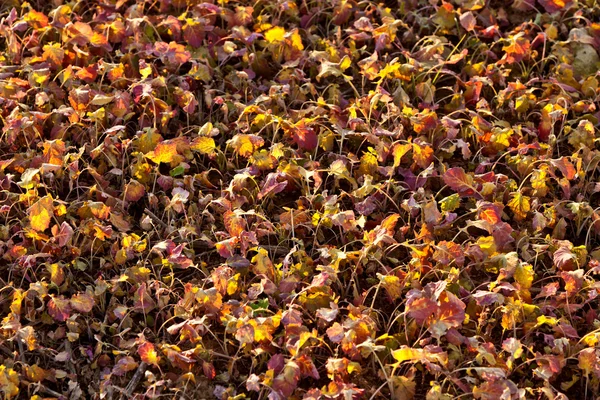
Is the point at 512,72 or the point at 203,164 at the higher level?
the point at 512,72

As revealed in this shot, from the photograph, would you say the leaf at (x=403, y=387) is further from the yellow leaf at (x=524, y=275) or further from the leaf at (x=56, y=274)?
the leaf at (x=56, y=274)

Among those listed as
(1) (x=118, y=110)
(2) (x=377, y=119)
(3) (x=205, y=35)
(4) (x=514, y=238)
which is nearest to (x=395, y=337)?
(4) (x=514, y=238)

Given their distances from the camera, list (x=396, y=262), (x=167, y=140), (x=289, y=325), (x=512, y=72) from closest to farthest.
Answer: (x=289, y=325) < (x=396, y=262) < (x=167, y=140) < (x=512, y=72)

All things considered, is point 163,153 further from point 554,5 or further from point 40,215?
point 554,5

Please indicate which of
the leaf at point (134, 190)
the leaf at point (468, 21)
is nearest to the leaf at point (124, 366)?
the leaf at point (134, 190)

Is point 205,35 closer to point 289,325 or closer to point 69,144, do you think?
point 69,144

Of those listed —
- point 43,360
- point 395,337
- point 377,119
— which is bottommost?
point 43,360

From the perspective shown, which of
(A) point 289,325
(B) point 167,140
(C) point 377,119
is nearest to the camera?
(A) point 289,325

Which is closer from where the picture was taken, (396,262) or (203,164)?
(396,262)
